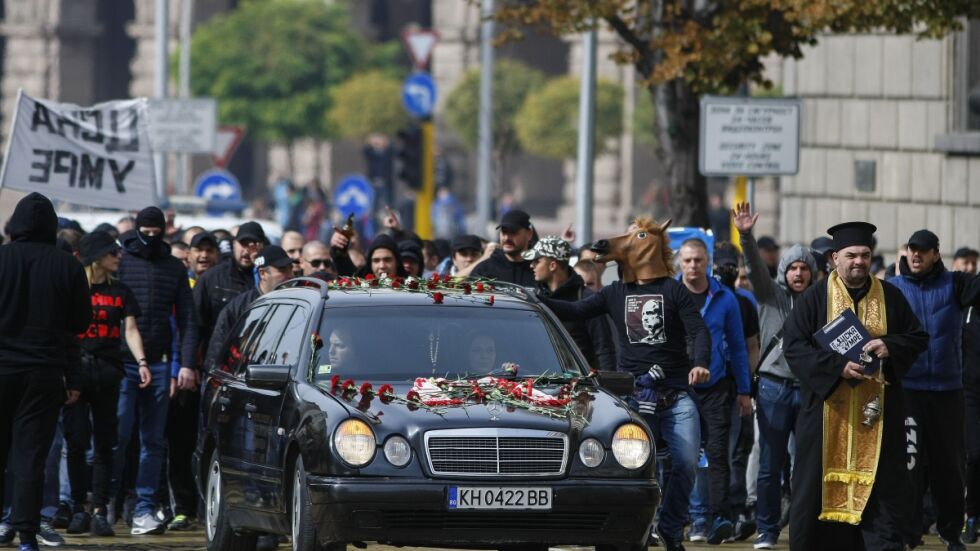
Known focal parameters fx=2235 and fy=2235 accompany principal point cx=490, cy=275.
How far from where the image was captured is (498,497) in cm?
984

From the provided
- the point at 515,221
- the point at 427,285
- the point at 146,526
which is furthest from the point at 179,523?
the point at 427,285

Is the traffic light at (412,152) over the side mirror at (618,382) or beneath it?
over

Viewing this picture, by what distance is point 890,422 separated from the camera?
10766mm

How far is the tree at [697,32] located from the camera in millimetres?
18078

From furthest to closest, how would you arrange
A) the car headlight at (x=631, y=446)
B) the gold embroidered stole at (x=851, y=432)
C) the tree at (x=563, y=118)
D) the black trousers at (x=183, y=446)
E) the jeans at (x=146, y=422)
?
the tree at (x=563, y=118) → the black trousers at (x=183, y=446) → the jeans at (x=146, y=422) → the gold embroidered stole at (x=851, y=432) → the car headlight at (x=631, y=446)

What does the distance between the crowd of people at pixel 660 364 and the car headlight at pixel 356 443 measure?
7.26 ft

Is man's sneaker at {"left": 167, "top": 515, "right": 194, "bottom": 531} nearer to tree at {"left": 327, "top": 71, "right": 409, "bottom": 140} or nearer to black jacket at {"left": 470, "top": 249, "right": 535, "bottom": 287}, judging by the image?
black jacket at {"left": 470, "top": 249, "right": 535, "bottom": 287}

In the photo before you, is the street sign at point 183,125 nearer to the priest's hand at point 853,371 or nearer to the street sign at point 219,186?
the street sign at point 219,186

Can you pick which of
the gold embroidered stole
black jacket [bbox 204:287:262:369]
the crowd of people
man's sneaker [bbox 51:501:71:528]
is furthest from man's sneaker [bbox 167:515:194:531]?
the gold embroidered stole

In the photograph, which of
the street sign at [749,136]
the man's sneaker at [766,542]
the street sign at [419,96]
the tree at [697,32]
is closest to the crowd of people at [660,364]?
the man's sneaker at [766,542]

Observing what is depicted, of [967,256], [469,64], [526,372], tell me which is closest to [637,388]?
[526,372]

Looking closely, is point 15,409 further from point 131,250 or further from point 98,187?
point 98,187

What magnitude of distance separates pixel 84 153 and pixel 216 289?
163 inches

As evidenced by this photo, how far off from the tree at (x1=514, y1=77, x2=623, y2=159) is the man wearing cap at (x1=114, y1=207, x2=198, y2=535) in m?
Result: 45.6
